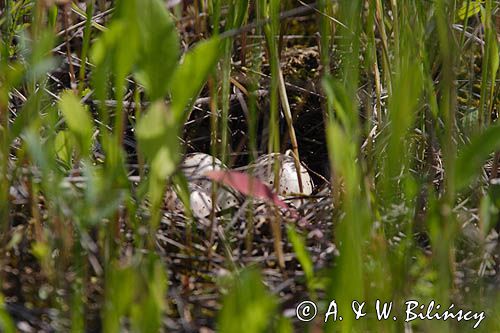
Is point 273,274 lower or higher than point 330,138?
lower

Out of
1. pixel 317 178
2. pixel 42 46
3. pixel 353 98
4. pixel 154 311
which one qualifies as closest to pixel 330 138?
pixel 353 98

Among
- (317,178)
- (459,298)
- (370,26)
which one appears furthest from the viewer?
(317,178)

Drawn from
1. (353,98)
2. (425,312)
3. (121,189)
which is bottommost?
(425,312)

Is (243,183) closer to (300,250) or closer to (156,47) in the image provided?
(300,250)

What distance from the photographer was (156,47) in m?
0.90

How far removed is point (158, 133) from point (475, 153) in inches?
13.0

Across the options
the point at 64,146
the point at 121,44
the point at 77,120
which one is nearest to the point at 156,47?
the point at 121,44

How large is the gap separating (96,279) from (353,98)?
0.41 m

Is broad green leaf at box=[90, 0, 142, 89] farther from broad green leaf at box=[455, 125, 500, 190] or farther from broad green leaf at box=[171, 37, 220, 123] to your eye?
broad green leaf at box=[455, 125, 500, 190]

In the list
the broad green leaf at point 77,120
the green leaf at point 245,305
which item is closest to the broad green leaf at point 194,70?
the broad green leaf at point 77,120

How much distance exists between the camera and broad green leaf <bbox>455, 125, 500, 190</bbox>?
2.99 feet

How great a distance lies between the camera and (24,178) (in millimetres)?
1171

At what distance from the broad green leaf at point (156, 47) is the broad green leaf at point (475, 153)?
1.05 feet

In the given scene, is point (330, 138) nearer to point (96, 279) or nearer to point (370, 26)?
point (96, 279)
